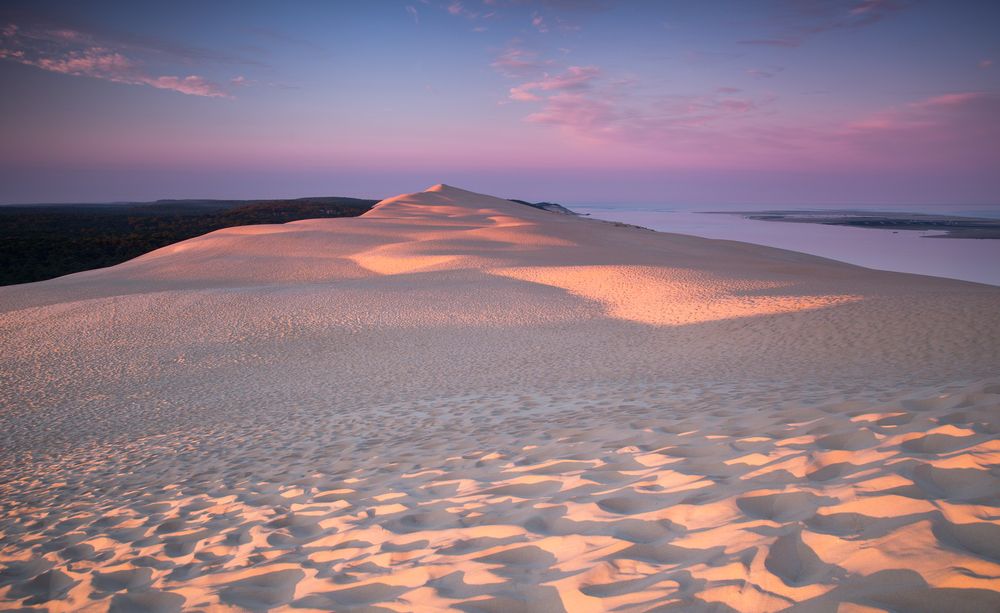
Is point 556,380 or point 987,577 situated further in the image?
point 556,380

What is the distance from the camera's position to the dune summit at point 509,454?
2.61 metres

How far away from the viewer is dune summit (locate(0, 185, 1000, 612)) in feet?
8.57

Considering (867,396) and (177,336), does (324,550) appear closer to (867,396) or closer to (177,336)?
(867,396)

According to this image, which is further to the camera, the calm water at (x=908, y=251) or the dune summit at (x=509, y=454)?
the calm water at (x=908, y=251)

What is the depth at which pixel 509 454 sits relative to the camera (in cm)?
480

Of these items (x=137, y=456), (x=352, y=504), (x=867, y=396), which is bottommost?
(x=137, y=456)

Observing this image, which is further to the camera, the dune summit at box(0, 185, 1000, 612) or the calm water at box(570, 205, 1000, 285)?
the calm water at box(570, 205, 1000, 285)

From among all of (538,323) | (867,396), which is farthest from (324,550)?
(538,323)

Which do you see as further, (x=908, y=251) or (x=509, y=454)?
(x=908, y=251)

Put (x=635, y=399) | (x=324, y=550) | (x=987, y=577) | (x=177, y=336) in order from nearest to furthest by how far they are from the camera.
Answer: (x=987, y=577), (x=324, y=550), (x=635, y=399), (x=177, y=336)

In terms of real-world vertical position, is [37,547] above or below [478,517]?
below

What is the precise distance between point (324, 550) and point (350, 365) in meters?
7.46

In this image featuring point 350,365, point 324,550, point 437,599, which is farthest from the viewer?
point 350,365

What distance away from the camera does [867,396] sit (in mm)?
5180
